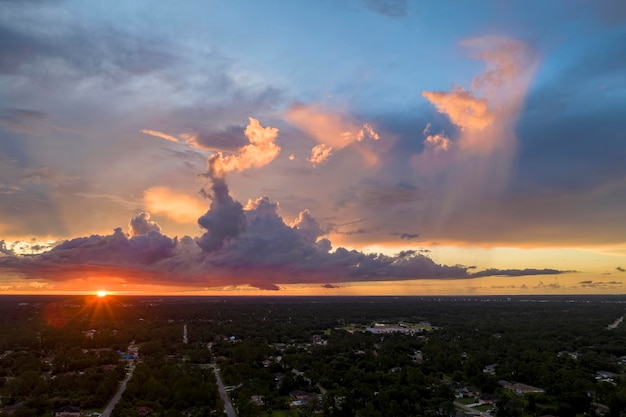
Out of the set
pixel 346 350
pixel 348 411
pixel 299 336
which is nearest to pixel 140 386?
pixel 348 411

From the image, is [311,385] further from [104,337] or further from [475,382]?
[104,337]

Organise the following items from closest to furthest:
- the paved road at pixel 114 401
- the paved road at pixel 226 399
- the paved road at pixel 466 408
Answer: the paved road at pixel 226 399 → the paved road at pixel 114 401 → the paved road at pixel 466 408

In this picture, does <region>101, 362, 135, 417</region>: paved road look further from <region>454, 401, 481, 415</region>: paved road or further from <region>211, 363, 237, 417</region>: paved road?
<region>454, 401, 481, 415</region>: paved road

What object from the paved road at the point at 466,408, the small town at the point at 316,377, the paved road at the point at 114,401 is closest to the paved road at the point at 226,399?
the small town at the point at 316,377

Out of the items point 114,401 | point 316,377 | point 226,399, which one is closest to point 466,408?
point 316,377

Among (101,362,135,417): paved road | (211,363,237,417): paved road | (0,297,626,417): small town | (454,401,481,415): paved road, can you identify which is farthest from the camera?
(454,401,481,415): paved road

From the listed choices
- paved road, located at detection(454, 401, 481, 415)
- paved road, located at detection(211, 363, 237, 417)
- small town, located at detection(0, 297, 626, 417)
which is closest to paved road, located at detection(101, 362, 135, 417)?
small town, located at detection(0, 297, 626, 417)

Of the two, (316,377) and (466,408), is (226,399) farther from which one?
(466,408)

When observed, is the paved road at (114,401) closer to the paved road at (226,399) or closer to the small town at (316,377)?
the small town at (316,377)

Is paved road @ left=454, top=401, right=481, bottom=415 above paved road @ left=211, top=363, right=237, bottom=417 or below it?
below

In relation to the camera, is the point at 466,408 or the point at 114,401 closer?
the point at 466,408

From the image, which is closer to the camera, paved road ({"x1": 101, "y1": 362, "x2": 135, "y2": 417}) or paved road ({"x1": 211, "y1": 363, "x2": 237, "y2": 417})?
paved road ({"x1": 211, "y1": 363, "x2": 237, "y2": 417})
